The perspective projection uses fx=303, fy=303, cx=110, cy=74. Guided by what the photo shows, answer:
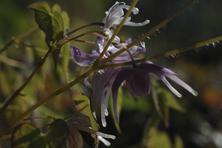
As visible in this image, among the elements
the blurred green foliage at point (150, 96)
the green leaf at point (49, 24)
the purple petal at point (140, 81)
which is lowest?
the blurred green foliage at point (150, 96)

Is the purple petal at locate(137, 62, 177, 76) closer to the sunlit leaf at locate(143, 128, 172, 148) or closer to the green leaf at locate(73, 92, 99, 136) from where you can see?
the green leaf at locate(73, 92, 99, 136)

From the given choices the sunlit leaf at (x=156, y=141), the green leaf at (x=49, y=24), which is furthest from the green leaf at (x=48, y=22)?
the sunlit leaf at (x=156, y=141)

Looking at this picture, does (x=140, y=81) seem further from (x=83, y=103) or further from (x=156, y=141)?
(x=156, y=141)

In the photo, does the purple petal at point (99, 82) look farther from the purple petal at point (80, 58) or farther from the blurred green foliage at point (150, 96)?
the blurred green foliage at point (150, 96)

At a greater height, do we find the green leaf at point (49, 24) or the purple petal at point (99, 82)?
the green leaf at point (49, 24)

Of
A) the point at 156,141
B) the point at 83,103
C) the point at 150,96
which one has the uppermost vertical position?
the point at 83,103

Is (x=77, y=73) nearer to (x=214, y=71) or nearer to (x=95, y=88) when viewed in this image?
(x=95, y=88)

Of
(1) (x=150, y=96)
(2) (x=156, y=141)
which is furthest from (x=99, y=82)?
(1) (x=150, y=96)

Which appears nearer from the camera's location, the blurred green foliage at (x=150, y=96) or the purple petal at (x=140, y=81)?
the purple petal at (x=140, y=81)

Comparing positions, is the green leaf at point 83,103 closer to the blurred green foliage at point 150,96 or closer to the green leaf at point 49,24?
the green leaf at point 49,24
